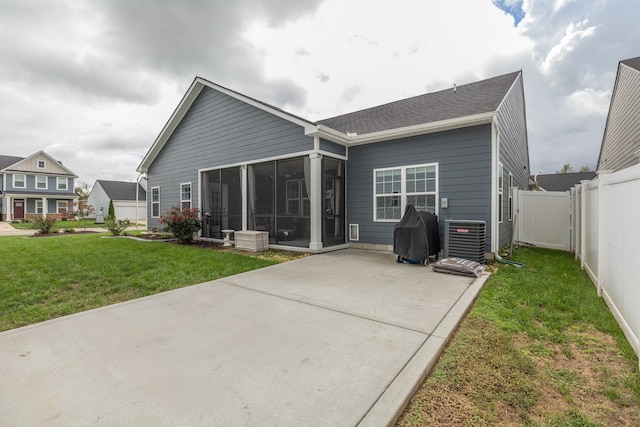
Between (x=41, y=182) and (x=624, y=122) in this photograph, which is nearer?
(x=624, y=122)

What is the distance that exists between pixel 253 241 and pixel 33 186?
3172 centimetres

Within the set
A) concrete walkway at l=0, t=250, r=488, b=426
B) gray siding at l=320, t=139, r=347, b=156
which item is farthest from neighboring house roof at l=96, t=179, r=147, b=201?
concrete walkway at l=0, t=250, r=488, b=426

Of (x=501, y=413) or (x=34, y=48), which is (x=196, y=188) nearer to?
(x=34, y=48)

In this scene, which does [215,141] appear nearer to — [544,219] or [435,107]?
[435,107]

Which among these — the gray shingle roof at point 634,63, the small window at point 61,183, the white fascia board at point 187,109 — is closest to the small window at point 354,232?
the white fascia board at point 187,109

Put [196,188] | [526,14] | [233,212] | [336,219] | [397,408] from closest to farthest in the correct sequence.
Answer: [397,408] → [336,219] → [526,14] → [233,212] → [196,188]

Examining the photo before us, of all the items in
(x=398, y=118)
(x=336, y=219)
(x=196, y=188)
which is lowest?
(x=336, y=219)

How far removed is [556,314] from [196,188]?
10944mm

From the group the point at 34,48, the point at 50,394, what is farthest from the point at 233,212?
the point at 50,394

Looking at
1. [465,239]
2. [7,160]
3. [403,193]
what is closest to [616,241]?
[465,239]

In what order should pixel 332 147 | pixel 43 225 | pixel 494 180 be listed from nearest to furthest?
pixel 494 180
pixel 332 147
pixel 43 225

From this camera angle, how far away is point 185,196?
11336 millimetres

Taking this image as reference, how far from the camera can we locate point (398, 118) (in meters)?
8.31

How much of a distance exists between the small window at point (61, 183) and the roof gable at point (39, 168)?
0.52 metres
